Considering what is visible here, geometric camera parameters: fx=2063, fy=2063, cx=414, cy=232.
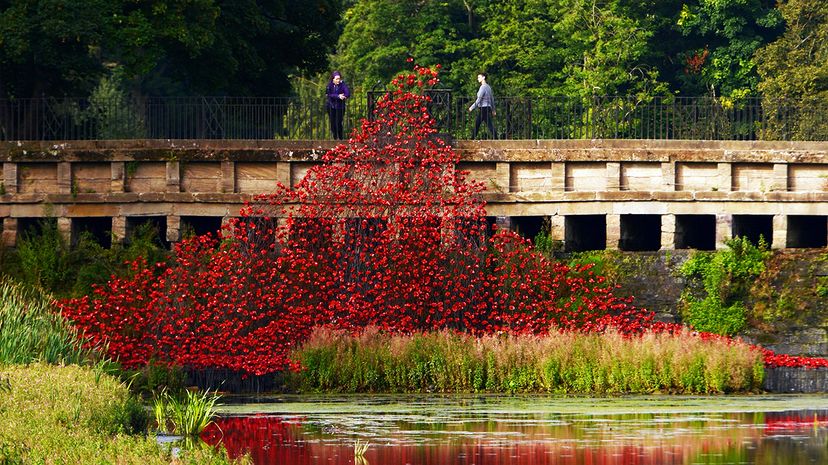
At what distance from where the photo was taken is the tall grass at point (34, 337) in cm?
3033

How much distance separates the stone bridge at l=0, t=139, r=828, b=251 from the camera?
37.6 meters

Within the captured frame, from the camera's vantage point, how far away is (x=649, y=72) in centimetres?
6400

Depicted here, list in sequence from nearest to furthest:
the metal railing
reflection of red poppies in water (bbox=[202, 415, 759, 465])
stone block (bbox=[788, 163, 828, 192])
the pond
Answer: reflection of red poppies in water (bbox=[202, 415, 759, 465]) < the pond < stone block (bbox=[788, 163, 828, 192]) < the metal railing

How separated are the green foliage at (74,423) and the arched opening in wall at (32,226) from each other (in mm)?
10055

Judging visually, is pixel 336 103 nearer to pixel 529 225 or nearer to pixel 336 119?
pixel 336 119

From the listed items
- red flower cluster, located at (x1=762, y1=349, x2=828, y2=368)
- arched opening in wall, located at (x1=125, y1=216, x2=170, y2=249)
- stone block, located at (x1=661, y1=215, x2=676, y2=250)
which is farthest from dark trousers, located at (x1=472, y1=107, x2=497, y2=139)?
red flower cluster, located at (x1=762, y1=349, x2=828, y2=368)

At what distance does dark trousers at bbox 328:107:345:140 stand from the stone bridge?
5.30 feet

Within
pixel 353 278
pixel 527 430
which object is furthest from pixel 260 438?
pixel 353 278

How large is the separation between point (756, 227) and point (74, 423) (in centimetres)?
1870

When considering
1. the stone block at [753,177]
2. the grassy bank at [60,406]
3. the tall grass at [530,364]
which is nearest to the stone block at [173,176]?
the grassy bank at [60,406]

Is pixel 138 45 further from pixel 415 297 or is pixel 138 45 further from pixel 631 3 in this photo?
pixel 631 3

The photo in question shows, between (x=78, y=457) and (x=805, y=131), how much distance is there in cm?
2258

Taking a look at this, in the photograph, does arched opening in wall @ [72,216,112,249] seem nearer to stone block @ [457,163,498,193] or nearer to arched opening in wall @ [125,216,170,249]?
arched opening in wall @ [125,216,170,249]

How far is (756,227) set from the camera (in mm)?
39562
